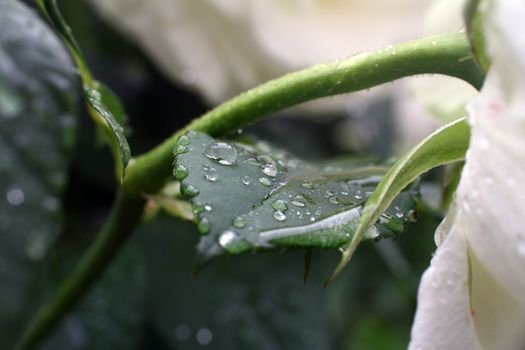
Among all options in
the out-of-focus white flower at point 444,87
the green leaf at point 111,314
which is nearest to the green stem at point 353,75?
the out-of-focus white flower at point 444,87

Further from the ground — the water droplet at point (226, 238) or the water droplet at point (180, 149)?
the water droplet at point (226, 238)

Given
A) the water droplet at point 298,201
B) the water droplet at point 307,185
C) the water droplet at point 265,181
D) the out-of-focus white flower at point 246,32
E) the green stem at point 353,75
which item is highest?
the green stem at point 353,75

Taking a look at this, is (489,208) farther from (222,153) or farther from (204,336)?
(204,336)

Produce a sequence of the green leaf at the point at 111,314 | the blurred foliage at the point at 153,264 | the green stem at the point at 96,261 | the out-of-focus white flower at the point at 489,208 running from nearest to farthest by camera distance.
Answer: the out-of-focus white flower at the point at 489,208
the green stem at the point at 96,261
the blurred foliage at the point at 153,264
the green leaf at the point at 111,314

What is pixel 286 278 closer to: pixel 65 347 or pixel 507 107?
pixel 65 347

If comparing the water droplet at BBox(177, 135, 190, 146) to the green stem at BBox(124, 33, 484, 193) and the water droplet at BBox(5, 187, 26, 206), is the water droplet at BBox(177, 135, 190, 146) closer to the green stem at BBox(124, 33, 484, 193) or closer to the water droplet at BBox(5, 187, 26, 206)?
the green stem at BBox(124, 33, 484, 193)

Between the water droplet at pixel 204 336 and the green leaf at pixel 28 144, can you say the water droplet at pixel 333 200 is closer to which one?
the green leaf at pixel 28 144
